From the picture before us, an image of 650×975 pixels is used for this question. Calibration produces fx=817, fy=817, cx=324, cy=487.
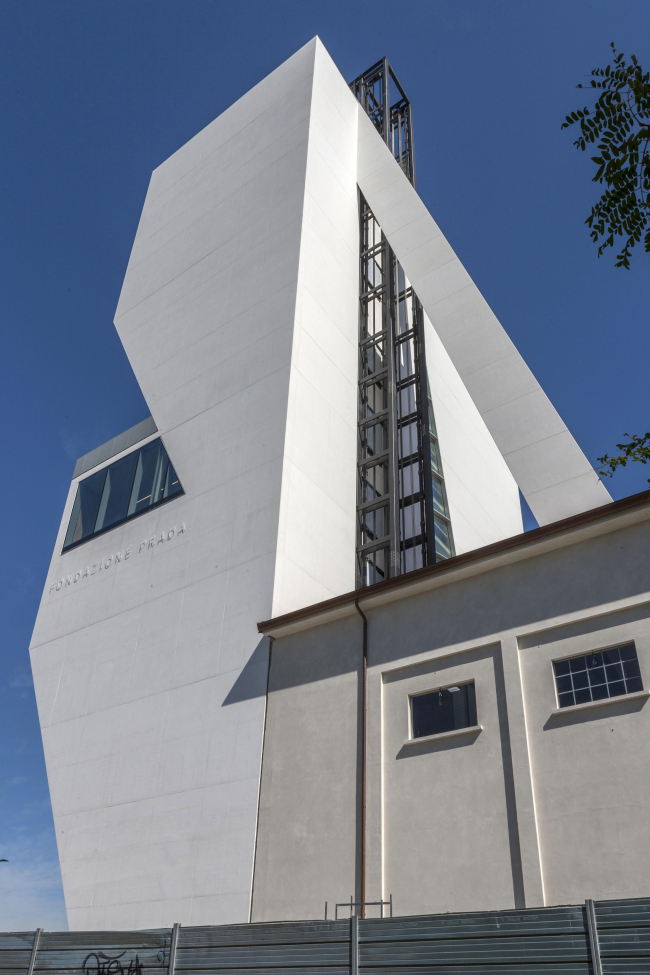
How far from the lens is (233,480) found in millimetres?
25516

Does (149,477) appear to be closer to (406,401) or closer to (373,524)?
(373,524)

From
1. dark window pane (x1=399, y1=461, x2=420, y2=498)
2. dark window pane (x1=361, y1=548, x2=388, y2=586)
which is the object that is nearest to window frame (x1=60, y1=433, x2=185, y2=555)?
dark window pane (x1=361, y1=548, x2=388, y2=586)

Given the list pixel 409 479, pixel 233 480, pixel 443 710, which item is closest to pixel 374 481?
pixel 409 479

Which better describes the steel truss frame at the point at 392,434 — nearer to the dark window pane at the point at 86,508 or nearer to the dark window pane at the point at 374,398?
Result: the dark window pane at the point at 374,398

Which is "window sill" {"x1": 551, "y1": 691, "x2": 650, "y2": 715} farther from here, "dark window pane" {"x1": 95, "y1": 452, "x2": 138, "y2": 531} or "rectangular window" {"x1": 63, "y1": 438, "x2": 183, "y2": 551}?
"dark window pane" {"x1": 95, "y1": 452, "x2": 138, "y2": 531}

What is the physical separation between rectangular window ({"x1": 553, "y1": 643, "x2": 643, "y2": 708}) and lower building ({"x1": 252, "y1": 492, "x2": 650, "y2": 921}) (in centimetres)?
3

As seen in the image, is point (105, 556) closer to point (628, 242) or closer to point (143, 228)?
point (143, 228)

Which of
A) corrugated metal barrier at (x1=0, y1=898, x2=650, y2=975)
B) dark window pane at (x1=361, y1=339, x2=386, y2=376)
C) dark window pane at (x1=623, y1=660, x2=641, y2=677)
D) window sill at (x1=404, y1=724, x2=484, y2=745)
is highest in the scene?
dark window pane at (x1=361, y1=339, x2=386, y2=376)

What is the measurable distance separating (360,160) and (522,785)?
28.7 m

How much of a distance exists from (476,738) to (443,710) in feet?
3.92

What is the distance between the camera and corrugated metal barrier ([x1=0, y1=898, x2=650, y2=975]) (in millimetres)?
9555

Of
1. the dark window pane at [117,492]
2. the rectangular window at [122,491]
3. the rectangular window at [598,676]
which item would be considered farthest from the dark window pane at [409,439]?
the rectangular window at [598,676]

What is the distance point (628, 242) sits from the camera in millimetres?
7660

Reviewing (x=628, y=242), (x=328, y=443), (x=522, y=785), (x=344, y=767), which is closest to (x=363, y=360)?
(x=328, y=443)
